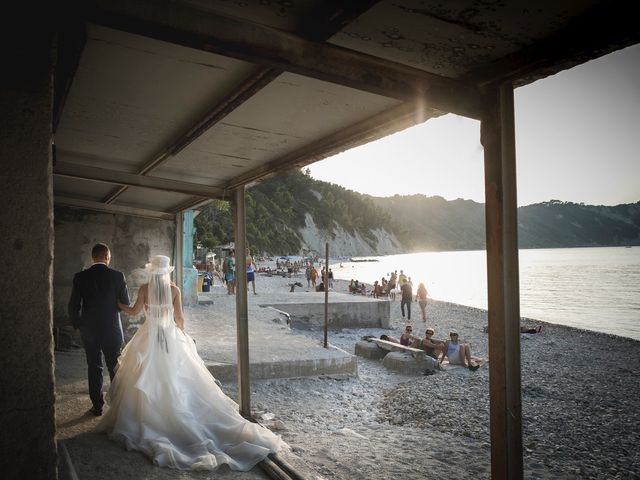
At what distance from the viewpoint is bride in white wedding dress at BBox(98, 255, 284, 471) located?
3662 millimetres

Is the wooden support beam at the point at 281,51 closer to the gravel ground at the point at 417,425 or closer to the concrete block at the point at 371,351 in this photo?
the gravel ground at the point at 417,425

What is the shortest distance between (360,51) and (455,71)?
1.88 ft

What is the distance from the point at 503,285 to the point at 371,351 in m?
9.94

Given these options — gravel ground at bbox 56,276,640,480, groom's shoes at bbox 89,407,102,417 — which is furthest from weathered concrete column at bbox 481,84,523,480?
groom's shoes at bbox 89,407,102,417

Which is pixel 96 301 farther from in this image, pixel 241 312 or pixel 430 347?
pixel 430 347

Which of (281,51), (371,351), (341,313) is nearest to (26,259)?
(281,51)

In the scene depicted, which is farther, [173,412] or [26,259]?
[173,412]

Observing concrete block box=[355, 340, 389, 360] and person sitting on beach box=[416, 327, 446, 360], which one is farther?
person sitting on beach box=[416, 327, 446, 360]

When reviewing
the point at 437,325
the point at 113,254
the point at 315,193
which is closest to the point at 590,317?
the point at 437,325

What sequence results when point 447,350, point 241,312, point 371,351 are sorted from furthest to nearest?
point 447,350 → point 371,351 → point 241,312

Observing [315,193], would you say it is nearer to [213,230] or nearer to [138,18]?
[213,230]

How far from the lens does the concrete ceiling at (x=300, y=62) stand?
1.89m

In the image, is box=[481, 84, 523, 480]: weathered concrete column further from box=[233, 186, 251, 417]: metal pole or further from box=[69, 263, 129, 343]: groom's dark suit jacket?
box=[69, 263, 129, 343]: groom's dark suit jacket

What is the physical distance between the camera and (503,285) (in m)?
2.50
